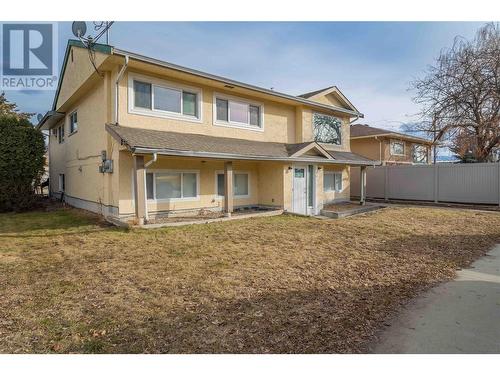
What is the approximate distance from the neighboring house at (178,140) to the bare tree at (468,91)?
19.2 feet

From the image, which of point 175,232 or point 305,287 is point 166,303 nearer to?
point 305,287

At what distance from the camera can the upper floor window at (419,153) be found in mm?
28797

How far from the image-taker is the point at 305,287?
4.95 meters

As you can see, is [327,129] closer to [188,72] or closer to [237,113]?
[237,113]

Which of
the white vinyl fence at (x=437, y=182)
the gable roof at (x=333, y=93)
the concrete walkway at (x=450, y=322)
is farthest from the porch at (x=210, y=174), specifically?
the concrete walkway at (x=450, y=322)

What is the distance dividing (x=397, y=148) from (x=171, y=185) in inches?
875

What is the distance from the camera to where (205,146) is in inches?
435

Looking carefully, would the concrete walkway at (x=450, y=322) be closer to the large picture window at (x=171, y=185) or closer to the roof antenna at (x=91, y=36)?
the large picture window at (x=171, y=185)

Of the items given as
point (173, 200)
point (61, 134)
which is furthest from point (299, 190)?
point (61, 134)

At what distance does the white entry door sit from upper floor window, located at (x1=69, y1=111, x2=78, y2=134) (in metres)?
10.8

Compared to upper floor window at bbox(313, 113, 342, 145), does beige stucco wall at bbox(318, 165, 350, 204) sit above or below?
below

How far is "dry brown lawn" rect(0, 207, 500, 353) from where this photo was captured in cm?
340

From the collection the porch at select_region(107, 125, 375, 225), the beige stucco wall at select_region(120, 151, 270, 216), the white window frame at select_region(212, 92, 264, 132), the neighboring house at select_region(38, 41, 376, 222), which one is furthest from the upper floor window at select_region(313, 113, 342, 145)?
the beige stucco wall at select_region(120, 151, 270, 216)

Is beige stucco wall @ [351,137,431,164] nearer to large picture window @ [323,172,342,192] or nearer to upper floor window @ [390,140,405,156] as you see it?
upper floor window @ [390,140,405,156]
